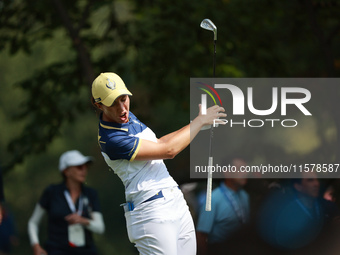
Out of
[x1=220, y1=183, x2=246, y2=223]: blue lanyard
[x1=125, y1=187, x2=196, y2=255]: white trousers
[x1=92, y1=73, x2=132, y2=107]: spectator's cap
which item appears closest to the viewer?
[x1=92, y1=73, x2=132, y2=107]: spectator's cap

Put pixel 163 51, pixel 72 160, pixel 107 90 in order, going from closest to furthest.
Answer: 1. pixel 107 90
2. pixel 72 160
3. pixel 163 51

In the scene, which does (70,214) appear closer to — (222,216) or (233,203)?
(222,216)

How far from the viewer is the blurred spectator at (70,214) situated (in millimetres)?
4934

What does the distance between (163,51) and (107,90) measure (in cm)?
458

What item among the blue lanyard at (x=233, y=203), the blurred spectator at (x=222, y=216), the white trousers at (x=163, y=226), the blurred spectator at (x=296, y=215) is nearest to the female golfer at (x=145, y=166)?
the white trousers at (x=163, y=226)

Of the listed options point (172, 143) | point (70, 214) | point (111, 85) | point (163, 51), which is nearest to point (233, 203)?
point (70, 214)

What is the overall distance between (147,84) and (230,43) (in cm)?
127

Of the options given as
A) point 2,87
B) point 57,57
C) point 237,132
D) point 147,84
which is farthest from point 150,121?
point 2,87

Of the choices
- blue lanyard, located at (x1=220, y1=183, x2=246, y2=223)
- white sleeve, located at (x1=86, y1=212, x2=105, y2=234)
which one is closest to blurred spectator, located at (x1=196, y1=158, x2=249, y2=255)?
blue lanyard, located at (x1=220, y1=183, x2=246, y2=223)

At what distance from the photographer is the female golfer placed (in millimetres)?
3121

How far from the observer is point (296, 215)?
5867 millimetres

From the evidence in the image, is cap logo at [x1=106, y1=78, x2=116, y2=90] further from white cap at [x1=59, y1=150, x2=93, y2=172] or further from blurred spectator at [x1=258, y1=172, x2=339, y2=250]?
blurred spectator at [x1=258, y1=172, x2=339, y2=250]

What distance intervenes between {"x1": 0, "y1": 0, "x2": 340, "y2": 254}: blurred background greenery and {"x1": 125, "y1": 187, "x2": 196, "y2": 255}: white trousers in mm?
3465

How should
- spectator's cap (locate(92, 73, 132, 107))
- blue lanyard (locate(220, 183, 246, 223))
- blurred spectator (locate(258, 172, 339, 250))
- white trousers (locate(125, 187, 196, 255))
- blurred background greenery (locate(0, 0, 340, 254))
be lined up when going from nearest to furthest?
spectator's cap (locate(92, 73, 132, 107)) < white trousers (locate(125, 187, 196, 255)) < blue lanyard (locate(220, 183, 246, 223)) < blurred spectator (locate(258, 172, 339, 250)) < blurred background greenery (locate(0, 0, 340, 254))
